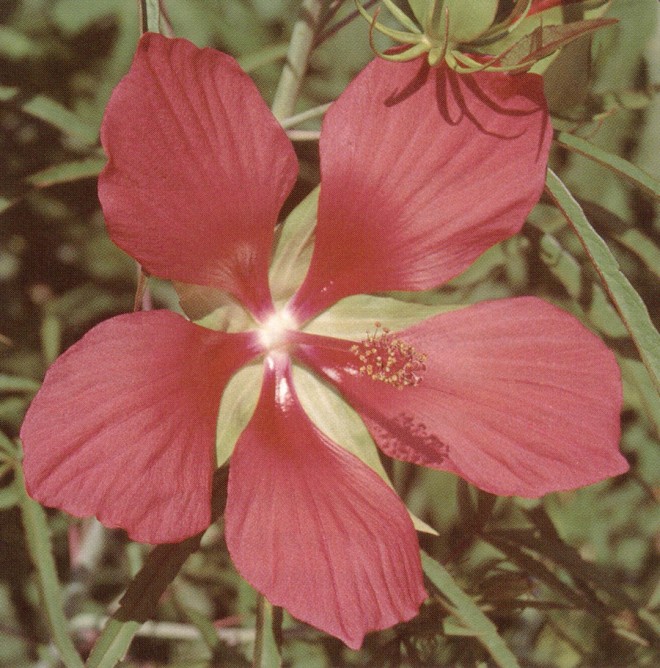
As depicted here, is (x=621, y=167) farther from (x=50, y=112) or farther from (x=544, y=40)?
(x=50, y=112)

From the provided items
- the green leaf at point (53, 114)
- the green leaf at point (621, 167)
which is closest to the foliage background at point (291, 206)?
the green leaf at point (53, 114)

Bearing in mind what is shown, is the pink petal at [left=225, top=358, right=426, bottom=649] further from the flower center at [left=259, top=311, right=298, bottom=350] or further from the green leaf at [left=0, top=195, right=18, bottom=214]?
the green leaf at [left=0, top=195, right=18, bottom=214]

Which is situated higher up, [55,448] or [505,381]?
[55,448]

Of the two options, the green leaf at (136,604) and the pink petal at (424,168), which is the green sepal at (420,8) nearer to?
the pink petal at (424,168)

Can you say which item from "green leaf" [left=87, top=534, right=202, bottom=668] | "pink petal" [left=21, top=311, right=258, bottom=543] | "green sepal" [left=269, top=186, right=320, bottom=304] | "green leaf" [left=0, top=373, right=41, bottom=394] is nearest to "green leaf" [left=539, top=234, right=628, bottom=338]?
"green sepal" [left=269, top=186, right=320, bottom=304]

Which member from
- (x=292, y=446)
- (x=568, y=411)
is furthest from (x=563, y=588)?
(x=292, y=446)

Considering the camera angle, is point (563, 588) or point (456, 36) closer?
point (456, 36)

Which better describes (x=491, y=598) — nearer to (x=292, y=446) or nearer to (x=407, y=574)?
(x=407, y=574)
